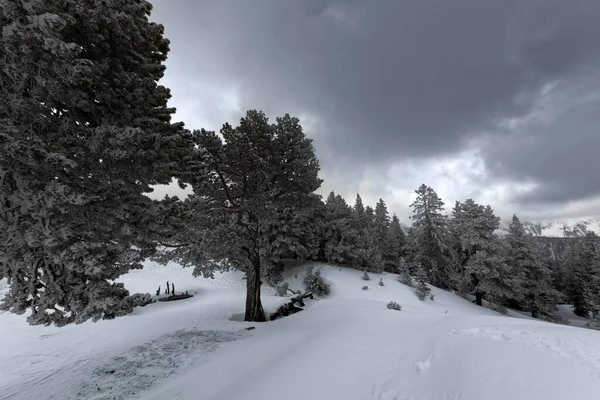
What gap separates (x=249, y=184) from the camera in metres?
12.7

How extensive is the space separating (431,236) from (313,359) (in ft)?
112

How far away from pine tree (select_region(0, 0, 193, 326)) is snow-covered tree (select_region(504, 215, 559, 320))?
3502 cm

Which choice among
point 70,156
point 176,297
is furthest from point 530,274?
point 70,156

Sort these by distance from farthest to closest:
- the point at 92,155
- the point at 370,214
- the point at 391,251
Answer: the point at 370,214
the point at 391,251
the point at 92,155

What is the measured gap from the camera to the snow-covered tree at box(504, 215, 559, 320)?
91.8ft

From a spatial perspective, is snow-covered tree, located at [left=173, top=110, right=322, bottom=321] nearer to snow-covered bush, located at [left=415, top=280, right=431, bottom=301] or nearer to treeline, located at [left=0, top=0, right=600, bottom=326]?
treeline, located at [left=0, top=0, right=600, bottom=326]

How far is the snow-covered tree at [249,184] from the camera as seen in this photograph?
39.2 feet

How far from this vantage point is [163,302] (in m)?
21.5

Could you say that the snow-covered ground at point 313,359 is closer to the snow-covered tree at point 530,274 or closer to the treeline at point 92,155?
the treeline at point 92,155

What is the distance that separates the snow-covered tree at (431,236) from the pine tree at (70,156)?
36170 millimetres

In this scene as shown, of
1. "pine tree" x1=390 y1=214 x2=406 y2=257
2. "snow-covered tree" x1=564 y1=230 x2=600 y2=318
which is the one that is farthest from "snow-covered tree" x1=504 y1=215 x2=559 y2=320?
"pine tree" x1=390 y1=214 x2=406 y2=257

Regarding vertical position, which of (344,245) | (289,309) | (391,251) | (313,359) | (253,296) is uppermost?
(344,245)

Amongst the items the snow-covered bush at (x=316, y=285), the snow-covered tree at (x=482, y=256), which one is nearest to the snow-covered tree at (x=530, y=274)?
the snow-covered tree at (x=482, y=256)

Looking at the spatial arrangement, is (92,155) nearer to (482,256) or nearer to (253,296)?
(253,296)
